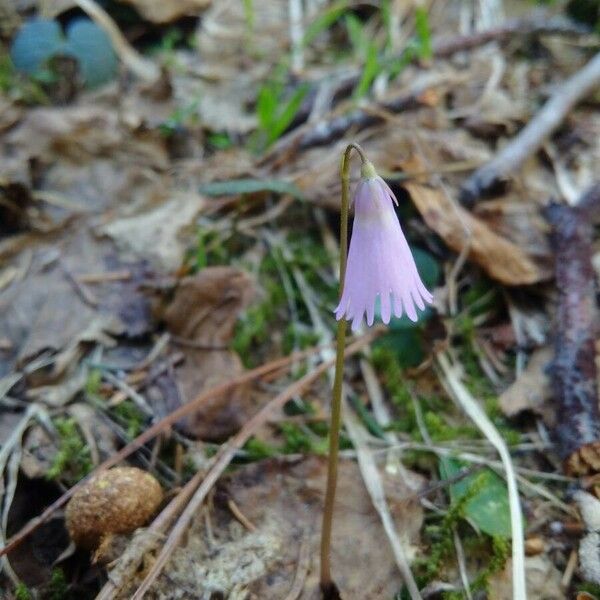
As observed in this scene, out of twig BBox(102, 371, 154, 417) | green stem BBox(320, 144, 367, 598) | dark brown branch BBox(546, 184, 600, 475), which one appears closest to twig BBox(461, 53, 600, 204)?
Answer: dark brown branch BBox(546, 184, 600, 475)

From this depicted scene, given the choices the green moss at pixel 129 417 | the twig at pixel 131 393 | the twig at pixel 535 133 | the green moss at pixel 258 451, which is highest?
the twig at pixel 535 133

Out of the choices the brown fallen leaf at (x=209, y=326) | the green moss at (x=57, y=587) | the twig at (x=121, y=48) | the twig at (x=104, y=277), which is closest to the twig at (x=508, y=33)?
the twig at (x=121, y=48)

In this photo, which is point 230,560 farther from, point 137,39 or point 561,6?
point 561,6

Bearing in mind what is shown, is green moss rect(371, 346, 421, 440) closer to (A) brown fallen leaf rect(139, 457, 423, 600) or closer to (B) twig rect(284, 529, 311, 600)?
(A) brown fallen leaf rect(139, 457, 423, 600)

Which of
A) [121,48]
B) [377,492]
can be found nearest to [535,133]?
[377,492]

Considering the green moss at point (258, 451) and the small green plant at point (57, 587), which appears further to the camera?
the green moss at point (258, 451)

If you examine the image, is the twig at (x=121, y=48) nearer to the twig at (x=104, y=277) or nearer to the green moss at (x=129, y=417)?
the twig at (x=104, y=277)
